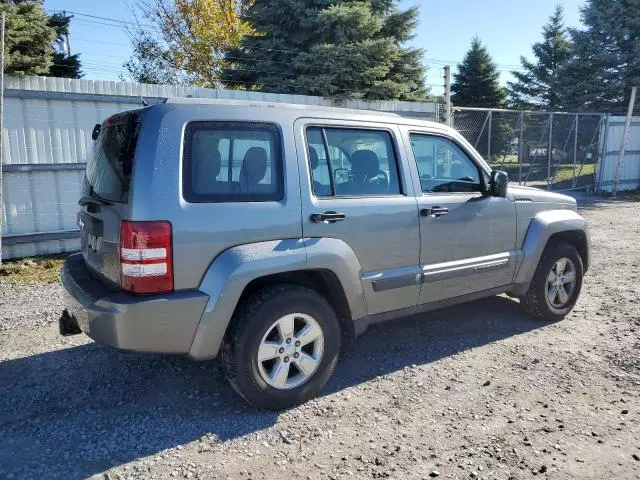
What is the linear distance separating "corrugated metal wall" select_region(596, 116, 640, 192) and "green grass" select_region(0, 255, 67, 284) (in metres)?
16.1

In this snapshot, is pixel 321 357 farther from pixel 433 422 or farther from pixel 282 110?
pixel 282 110

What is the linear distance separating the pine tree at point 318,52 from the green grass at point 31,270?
355 inches

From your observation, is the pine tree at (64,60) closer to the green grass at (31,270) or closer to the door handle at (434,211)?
the green grass at (31,270)

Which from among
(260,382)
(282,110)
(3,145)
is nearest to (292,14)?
(3,145)

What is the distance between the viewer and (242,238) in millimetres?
3113

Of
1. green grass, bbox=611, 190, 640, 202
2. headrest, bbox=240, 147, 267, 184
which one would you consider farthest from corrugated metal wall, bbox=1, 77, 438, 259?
green grass, bbox=611, 190, 640, 202

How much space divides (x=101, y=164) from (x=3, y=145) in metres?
4.71

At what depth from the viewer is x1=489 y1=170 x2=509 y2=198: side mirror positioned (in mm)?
4320

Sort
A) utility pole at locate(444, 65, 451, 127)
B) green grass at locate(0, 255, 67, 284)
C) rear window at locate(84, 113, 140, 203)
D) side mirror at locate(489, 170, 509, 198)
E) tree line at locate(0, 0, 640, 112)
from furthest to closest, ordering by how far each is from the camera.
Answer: tree line at locate(0, 0, 640, 112)
utility pole at locate(444, 65, 451, 127)
green grass at locate(0, 255, 67, 284)
side mirror at locate(489, 170, 509, 198)
rear window at locate(84, 113, 140, 203)

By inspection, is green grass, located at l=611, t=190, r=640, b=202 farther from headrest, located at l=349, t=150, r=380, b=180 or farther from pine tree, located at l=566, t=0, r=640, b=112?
headrest, located at l=349, t=150, r=380, b=180

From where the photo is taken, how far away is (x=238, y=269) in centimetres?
303

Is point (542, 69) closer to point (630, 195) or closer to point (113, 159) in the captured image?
point (630, 195)

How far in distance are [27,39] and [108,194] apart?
6848 millimetres

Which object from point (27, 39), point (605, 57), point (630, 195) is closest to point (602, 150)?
point (630, 195)
